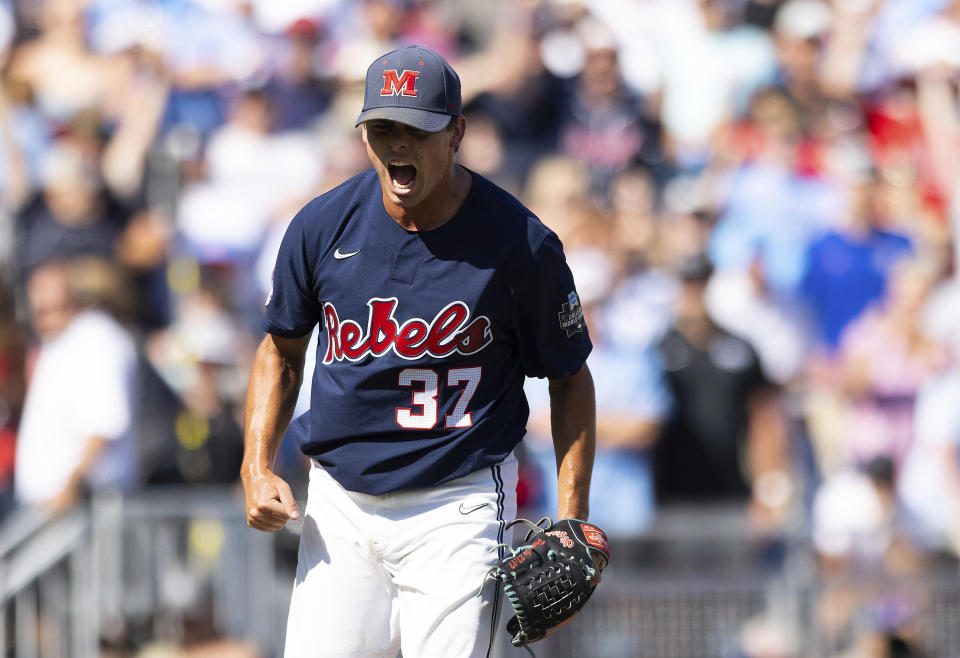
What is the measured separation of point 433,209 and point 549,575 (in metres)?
1.18

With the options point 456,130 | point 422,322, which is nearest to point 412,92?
point 456,130

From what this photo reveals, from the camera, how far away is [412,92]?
4277mm

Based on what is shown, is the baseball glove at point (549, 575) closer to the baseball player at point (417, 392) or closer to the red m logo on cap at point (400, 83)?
the baseball player at point (417, 392)

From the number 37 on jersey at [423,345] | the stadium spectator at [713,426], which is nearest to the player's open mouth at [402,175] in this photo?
the number 37 on jersey at [423,345]

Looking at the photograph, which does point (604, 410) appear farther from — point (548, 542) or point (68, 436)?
point (548, 542)

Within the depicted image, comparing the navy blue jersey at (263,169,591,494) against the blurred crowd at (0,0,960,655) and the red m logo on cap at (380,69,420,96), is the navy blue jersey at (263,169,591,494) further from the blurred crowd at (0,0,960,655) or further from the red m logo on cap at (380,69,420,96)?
the blurred crowd at (0,0,960,655)

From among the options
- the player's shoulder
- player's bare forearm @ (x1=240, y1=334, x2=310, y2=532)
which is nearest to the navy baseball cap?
the player's shoulder

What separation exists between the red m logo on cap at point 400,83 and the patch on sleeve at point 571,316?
33.0 inches

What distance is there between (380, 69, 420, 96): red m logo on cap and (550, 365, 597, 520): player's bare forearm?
109cm

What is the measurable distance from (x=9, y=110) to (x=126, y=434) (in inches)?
133

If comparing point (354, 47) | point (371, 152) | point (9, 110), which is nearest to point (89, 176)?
point (9, 110)

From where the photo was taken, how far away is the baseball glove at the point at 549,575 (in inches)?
174

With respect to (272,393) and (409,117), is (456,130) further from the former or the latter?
(272,393)

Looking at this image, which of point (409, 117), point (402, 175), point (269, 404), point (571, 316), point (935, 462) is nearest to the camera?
point (409, 117)
